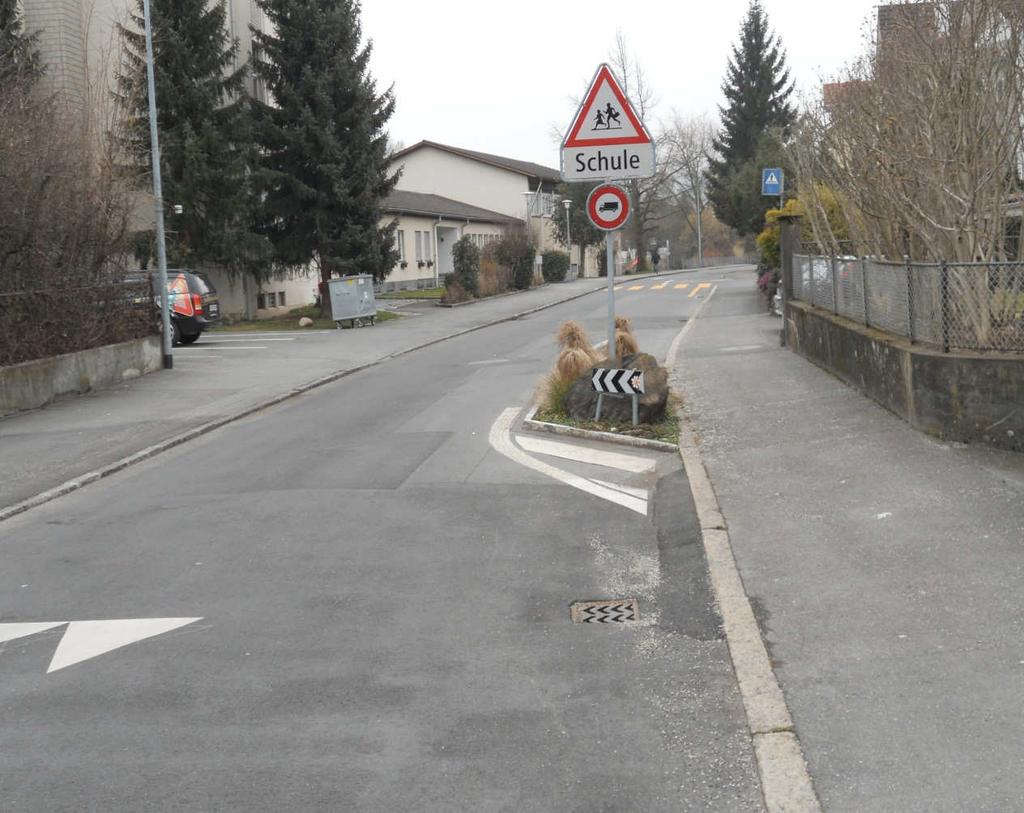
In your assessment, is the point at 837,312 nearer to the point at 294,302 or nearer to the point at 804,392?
the point at 804,392

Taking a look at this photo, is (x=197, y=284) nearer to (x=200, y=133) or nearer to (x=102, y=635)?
(x=200, y=133)

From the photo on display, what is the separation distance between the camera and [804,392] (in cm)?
1386

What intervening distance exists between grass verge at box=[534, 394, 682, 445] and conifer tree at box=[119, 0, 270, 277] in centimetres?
1954

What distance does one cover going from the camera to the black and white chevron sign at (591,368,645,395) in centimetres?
1202

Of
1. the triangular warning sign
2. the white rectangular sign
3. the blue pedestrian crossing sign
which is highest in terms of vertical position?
the blue pedestrian crossing sign

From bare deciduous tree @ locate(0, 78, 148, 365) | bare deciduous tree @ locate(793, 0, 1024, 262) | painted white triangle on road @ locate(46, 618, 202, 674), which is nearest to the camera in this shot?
painted white triangle on road @ locate(46, 618, 202, 674)

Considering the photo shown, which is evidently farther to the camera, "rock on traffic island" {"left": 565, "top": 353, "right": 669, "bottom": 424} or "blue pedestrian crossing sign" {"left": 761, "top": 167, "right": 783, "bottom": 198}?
"blue pedestrian crossing sign" {"left": 761, "top": 167, "right": 783, "bottom": 198}

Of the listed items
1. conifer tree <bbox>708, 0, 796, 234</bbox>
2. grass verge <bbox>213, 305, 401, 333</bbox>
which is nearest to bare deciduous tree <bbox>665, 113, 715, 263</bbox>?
conifer tree <bbox>708, 0, 796, 234</bbox>

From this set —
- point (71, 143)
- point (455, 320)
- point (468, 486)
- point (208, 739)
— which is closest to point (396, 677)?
point (208, 739)

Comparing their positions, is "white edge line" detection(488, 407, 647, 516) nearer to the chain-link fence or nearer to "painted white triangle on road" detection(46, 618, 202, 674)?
"painted white triangle on road" detection(46, 618, 202, 674)

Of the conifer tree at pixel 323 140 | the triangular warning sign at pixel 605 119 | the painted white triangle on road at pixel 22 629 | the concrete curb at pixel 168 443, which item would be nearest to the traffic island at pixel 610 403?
the triangular warning sign at pixel 605 119

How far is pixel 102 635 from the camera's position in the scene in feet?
20.9

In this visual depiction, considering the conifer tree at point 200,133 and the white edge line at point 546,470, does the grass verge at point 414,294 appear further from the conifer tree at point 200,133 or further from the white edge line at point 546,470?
the white edge line at point 546,470

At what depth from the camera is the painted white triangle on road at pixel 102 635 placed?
605 centimetres
